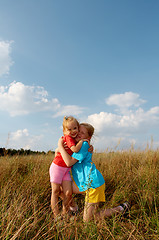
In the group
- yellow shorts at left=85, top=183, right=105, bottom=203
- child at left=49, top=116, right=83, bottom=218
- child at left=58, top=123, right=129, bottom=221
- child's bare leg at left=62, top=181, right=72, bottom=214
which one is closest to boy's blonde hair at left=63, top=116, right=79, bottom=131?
child at left=49, top=116, right=83, bottom=218

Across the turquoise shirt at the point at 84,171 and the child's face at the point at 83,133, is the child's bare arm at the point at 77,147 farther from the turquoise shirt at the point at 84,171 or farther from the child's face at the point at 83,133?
the child's face at the point at 83,133

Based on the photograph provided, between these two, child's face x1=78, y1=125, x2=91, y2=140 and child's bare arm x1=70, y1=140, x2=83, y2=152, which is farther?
child's face x1=78, y1=125, x2=91, y2=140

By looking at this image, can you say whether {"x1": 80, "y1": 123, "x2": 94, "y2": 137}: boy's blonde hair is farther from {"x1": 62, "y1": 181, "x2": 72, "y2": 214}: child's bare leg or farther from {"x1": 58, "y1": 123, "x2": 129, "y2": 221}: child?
{"x1": 62, "y1": 181, "x2": 72, "y2": 214}: child's bare leg

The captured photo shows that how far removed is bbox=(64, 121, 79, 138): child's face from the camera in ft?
8.79

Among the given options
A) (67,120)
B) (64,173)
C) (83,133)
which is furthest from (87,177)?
(67,120)

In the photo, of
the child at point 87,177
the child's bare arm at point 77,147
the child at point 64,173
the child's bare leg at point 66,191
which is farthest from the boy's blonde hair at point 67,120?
the child's bare leg at point 66,191

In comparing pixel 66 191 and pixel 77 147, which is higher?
pixel 77 147

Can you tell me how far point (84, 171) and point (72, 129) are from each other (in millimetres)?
574

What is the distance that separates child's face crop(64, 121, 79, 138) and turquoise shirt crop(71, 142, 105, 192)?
228 millimetres

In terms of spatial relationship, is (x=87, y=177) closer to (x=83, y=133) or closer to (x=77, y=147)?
(x=77, y=147)

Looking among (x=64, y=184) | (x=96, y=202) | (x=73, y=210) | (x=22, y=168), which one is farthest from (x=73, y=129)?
(x=22, y=168)

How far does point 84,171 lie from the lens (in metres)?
2.58

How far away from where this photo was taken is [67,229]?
184 centimetres

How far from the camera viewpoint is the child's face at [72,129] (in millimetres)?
2680
